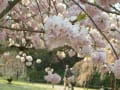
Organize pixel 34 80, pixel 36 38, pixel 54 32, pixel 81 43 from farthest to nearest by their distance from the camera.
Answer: pixel 34 80, pixel 36 38, pixel 81 43, pixel 54 32

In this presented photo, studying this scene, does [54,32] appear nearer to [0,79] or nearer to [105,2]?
[105,2]

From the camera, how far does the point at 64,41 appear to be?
1576mm

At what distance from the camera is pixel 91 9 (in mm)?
2299

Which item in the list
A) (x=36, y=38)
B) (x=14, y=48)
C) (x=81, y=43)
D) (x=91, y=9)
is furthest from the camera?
(x=36, y=38)

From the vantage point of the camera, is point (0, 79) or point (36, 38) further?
point (0, 79)

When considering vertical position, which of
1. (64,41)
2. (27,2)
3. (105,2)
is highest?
(27,2)

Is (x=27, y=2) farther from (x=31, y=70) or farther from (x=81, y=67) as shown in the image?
(x=31, y=70)

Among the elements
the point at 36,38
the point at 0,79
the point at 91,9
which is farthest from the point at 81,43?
the point at 0,79

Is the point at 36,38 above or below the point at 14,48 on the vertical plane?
above

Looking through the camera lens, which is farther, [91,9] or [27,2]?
[27,2]

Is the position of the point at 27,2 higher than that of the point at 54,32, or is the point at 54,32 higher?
the point at 27,2

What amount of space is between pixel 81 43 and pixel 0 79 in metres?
30.9

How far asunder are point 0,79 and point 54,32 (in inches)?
1224

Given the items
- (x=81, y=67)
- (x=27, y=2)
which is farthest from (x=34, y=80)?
(x=27, y=2)
